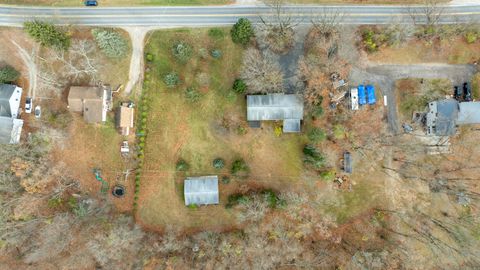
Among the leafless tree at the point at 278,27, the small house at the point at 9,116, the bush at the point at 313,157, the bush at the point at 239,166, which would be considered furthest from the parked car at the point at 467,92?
the small house at the point at 9,116

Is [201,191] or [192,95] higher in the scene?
[192,95]

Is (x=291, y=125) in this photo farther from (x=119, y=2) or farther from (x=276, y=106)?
(x=119, y=2)

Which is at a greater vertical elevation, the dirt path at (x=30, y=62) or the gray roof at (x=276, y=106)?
the dirt path at (x=30, y=62)

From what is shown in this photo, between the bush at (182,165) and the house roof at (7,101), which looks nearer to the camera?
the house roof at (7,101)

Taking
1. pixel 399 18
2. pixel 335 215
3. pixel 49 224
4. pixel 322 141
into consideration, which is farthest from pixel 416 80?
pixel 49 224

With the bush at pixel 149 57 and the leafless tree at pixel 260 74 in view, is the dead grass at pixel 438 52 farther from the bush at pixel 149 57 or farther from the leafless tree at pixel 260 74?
the bush at pixel 149 57

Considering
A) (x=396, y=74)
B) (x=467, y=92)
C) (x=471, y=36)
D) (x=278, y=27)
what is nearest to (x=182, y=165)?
(x=278, y=27)

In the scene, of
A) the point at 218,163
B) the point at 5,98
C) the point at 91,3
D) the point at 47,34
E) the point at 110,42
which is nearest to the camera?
the point at 47,34
